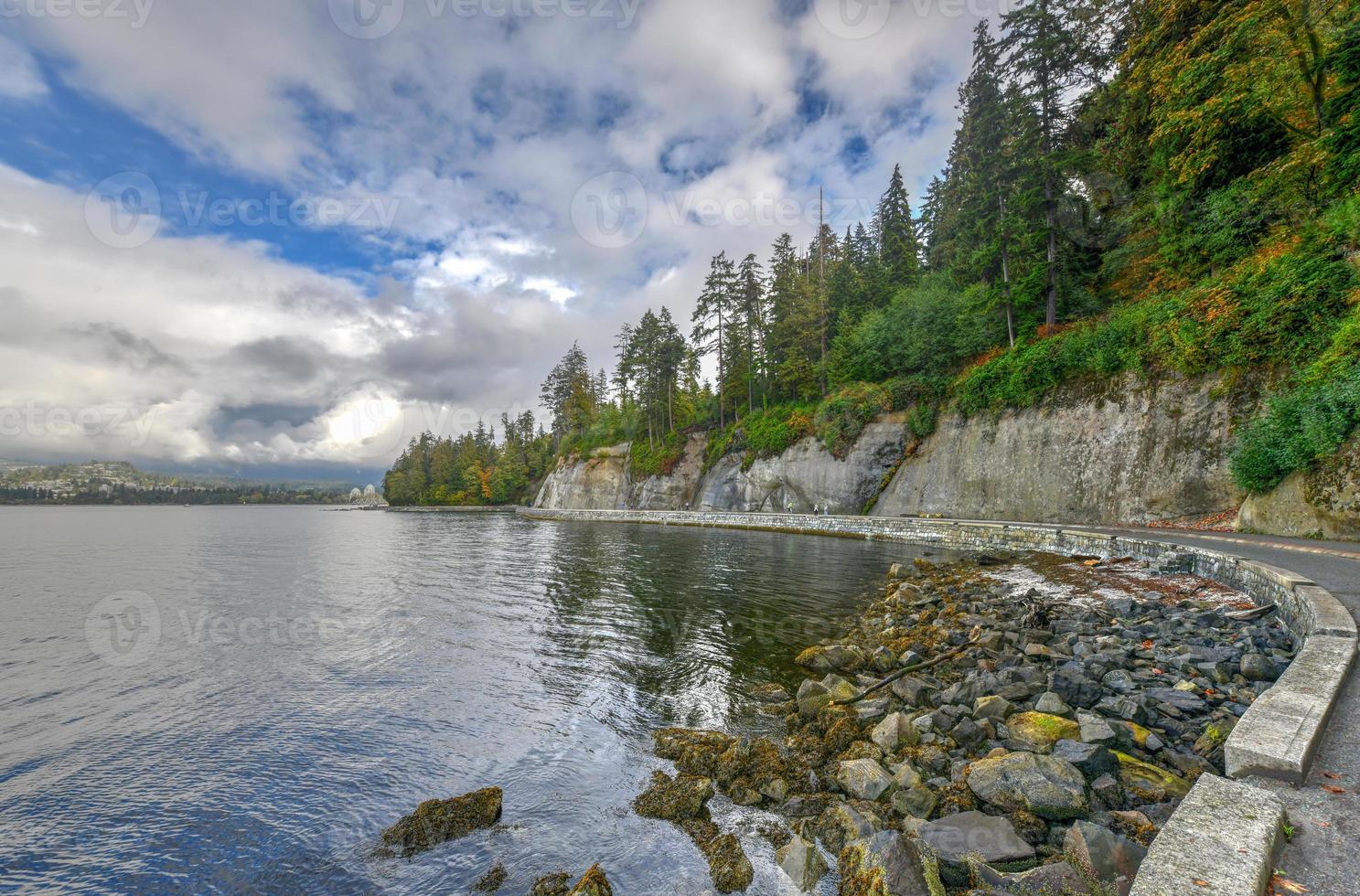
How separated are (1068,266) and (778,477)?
79.5ft

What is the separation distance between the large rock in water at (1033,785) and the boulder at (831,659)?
4185 millimetres

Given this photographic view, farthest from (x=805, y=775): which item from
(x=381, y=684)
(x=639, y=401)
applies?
(x=639, y=401)

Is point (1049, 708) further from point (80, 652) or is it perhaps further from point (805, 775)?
point (80, 652)

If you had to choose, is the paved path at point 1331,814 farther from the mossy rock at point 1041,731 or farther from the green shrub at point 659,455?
the green shrub at point 659,455

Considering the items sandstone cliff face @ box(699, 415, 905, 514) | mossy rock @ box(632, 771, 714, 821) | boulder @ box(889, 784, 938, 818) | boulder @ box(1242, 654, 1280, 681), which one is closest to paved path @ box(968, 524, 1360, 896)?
boulder @ box(1242, 654, 1280, 681)

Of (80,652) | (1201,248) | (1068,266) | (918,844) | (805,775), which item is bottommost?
(80,652)

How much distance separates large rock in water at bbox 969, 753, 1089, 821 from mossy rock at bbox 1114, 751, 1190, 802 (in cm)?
38

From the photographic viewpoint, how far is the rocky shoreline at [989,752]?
423 cm

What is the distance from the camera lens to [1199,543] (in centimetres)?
1484

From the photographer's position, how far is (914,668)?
8.77 meters

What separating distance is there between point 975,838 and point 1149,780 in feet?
6.17

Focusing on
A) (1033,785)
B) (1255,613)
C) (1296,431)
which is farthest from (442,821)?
(1296,431)

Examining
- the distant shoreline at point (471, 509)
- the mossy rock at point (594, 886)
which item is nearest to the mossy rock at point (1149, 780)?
the mossy rock at point (594, 886)

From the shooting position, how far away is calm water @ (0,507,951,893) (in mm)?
5359
